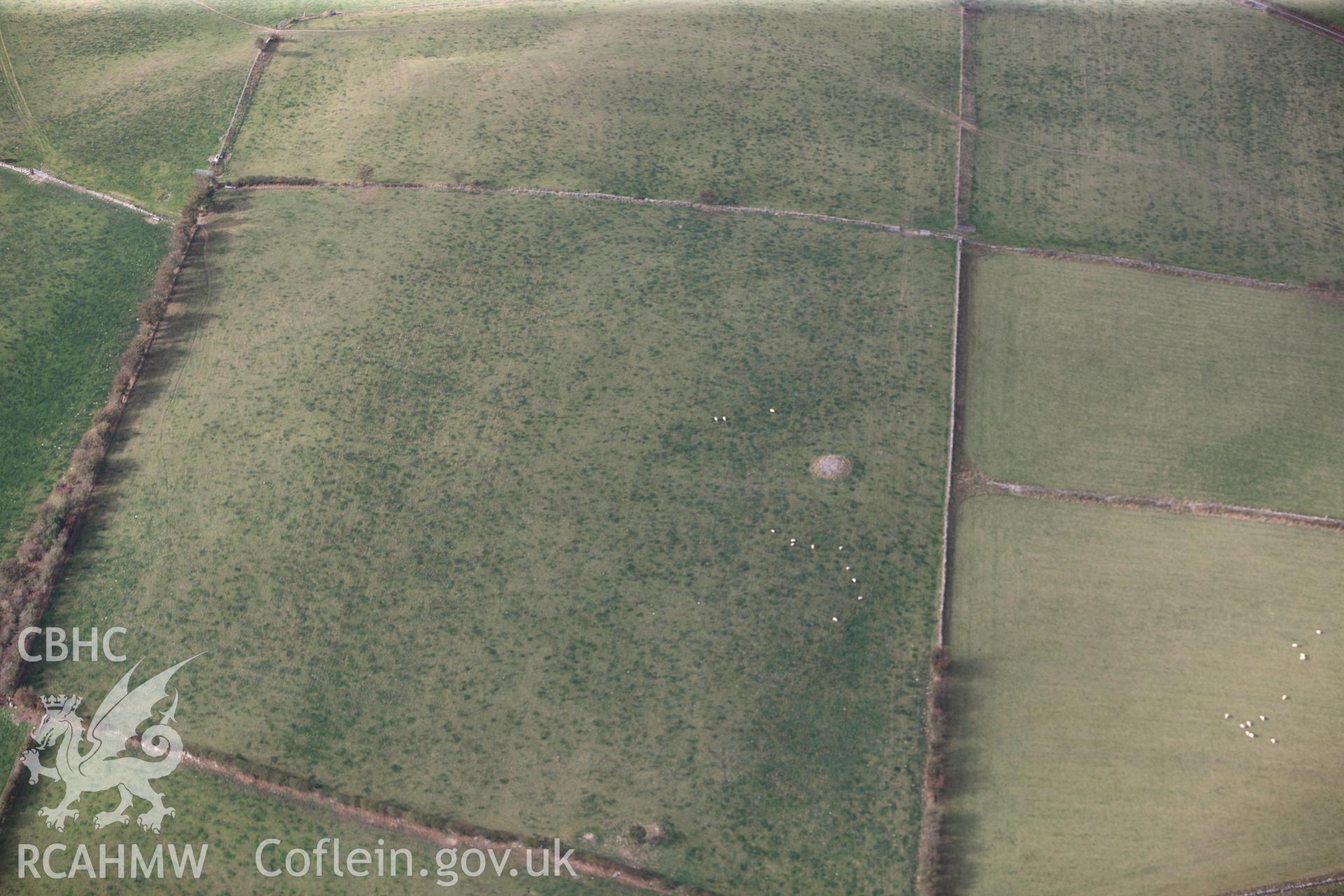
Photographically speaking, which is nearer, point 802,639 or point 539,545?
point 802,639

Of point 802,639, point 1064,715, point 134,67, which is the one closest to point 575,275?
point 802,639

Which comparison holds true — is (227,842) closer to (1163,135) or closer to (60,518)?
(60,518)

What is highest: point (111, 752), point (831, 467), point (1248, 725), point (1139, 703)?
point (831, 467)

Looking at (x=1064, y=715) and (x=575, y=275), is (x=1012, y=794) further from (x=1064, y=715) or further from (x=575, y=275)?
(x=575, y=275)

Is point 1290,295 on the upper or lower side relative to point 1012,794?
upper

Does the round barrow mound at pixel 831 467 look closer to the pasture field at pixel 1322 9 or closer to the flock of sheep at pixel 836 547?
the flock of sheep at pixel 836 547

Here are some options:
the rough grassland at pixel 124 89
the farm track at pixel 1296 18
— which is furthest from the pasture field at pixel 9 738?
the farm track at pixel 1296 18

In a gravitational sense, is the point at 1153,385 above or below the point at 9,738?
above

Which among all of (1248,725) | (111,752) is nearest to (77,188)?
(111,752)
